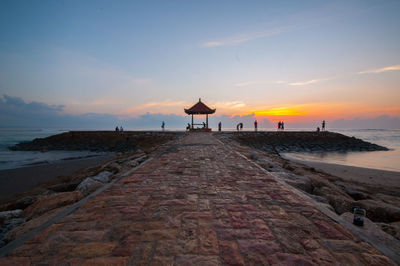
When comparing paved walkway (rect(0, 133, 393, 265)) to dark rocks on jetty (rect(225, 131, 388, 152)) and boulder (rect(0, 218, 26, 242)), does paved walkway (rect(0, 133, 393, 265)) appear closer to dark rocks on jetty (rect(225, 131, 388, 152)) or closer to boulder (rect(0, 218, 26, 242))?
boulder (rect(0, 218, 26, 242))

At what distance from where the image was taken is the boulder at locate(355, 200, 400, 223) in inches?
122

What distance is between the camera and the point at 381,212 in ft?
10.6

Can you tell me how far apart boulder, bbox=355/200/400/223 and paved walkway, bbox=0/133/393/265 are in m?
1.52

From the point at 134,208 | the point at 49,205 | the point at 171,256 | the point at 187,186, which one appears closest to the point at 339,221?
the point at 171,256

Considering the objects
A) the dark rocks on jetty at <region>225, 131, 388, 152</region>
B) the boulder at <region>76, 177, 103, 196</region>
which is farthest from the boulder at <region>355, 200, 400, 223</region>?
the dark rocks on jetty at <region>225, 131, 388, 152</region>

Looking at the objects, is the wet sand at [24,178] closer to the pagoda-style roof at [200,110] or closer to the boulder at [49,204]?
the boulder at [49,204]

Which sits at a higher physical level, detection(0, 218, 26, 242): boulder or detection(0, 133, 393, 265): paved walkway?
detection(0, 133, 393, 265): paved walkway

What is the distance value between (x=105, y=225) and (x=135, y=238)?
50cm

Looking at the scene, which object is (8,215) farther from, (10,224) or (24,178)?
(24,178)

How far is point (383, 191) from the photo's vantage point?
6012mm

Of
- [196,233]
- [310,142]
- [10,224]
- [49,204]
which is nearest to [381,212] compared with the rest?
[196,233]

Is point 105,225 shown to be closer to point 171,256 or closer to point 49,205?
point 171,256

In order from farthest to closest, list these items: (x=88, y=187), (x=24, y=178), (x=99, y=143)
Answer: (x=99, y=143) < (x=24, y=178) < (x=88, y=187)

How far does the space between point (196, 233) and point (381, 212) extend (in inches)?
137
